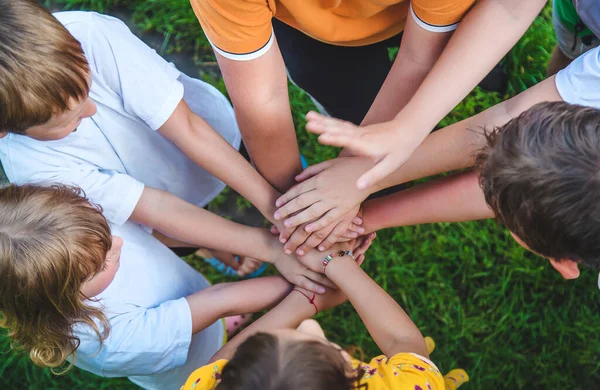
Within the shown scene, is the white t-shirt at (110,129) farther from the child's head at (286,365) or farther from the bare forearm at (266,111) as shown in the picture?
the child's head at (286,365)

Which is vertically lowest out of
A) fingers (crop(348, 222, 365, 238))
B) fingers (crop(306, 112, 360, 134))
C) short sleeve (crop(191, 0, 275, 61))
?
fingers (crop(348, 222, 365, 238))

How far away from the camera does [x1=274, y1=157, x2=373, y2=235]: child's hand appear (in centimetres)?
156

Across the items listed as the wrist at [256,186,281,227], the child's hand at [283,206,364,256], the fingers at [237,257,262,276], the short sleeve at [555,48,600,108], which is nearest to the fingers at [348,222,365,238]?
the child's hand at [283,206,364,256]

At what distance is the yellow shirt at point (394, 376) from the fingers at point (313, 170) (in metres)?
0.58

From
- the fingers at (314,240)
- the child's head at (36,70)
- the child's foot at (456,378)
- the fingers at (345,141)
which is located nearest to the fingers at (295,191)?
the fingers at (314,240)

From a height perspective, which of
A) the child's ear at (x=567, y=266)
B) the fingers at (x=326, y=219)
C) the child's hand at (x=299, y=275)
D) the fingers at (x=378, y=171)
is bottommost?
the child's hand at (x=299, y=275)

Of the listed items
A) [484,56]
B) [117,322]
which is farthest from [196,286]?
[484,56]

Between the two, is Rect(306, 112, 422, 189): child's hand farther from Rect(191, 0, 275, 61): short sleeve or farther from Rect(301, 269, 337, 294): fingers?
Rect(301, 269, 337, 294): fingers

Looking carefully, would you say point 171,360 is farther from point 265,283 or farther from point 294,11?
point 294,11

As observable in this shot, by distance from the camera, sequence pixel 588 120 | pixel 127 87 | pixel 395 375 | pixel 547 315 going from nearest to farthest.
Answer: pixel 588 120, pixel 395 375, pixel 127 87, pixel 547 315

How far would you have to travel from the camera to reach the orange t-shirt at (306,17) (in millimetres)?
1228

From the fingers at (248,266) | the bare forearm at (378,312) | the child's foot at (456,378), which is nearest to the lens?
the bare forearm at (378,312)

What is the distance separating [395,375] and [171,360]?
0.65 meters

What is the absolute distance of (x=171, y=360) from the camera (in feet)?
5.00
